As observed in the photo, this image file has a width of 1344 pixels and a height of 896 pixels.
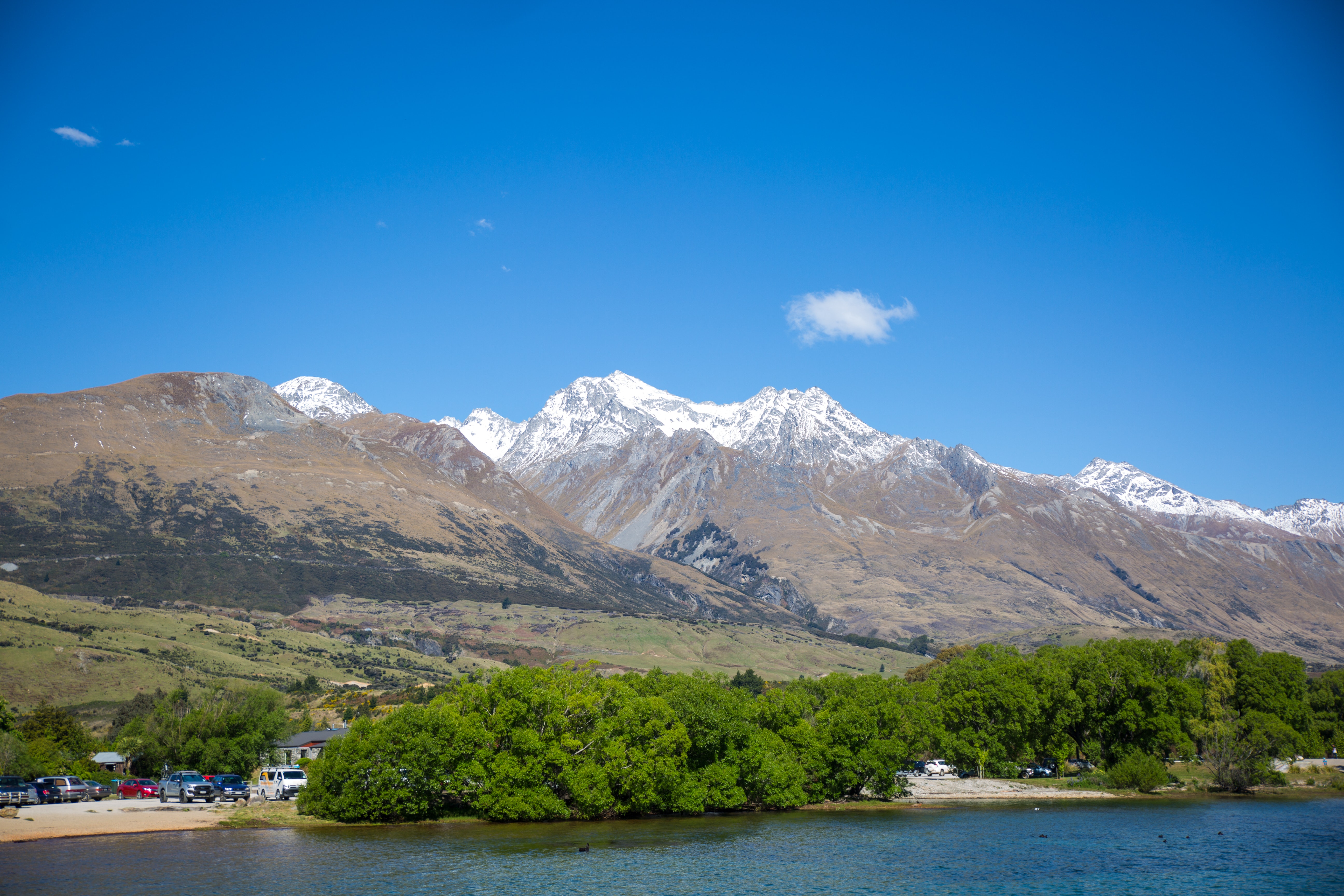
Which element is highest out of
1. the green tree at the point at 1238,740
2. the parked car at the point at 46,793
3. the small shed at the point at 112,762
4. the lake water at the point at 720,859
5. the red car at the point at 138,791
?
the green tree at the point at 1238,740

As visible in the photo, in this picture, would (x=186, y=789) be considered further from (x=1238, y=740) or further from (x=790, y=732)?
(x=1238, y=740)

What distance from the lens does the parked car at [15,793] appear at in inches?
2950

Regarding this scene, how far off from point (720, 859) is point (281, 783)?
146 feet

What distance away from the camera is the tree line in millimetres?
77562

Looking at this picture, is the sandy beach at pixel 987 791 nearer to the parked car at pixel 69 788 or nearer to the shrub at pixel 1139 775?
the shrub at pixel 1139 775

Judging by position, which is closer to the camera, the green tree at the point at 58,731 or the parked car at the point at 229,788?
the parked car at the point at 229,788

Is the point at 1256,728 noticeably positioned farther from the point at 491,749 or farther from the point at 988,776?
the point at 491,749

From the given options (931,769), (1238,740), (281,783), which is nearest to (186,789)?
(281,783)

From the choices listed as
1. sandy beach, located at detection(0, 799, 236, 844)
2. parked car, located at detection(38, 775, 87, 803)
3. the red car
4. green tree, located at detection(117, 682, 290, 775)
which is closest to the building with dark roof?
green tree, located at detection(117, 682, 290, 775)

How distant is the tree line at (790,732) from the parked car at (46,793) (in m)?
22.5

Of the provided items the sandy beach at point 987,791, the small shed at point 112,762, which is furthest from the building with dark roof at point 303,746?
the sandy beach at point 987,791

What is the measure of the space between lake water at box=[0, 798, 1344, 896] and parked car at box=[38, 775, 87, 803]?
23602 millimetres

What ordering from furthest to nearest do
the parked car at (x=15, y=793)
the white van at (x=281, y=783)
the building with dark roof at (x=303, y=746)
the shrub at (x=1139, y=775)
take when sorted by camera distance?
the building with dark roof at (x=303, y=746)
the shrub at (x=1139, y=775)
the white van at (x=281, y=783)
the parked car at (x=15, y=793)

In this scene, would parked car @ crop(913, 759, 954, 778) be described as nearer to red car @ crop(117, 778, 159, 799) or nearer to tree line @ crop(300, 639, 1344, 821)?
tree line @ crop(300, 639, 1344, 821)
